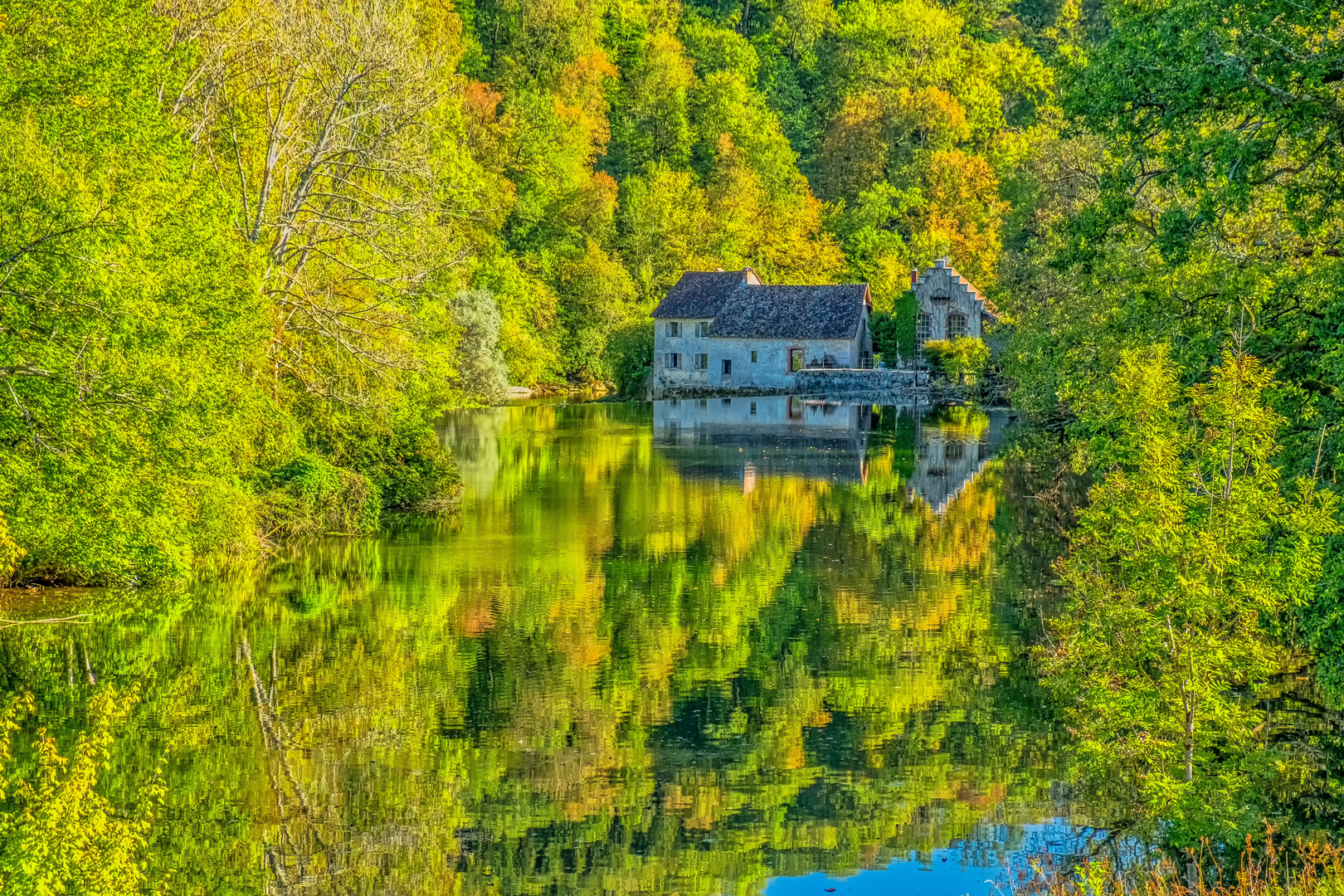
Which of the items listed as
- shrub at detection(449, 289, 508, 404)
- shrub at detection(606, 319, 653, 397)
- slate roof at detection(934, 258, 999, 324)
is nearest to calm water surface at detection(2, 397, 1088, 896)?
shrub at detection(449, 289, 508, 404)

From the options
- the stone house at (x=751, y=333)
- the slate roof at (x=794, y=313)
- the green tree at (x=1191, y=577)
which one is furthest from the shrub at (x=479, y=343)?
the green tree at (x=1191, y=577)

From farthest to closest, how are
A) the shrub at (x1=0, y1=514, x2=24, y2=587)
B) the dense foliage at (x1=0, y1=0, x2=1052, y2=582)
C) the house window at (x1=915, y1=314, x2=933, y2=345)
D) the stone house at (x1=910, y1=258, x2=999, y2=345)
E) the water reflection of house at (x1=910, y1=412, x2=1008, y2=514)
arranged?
the house window at (x1=915, y1=314, x2=933, y2=345)
the stone house at (x1=910, y1=258, x2=999, y2=345)
the water reflection of house at (x1=910, y1=412, x2=1008, y2=514)
the dense foliage at (x1=0, y1=0, x2=1052, y2=582)
the shrub at (x1=0, y1=514, x2=24, y2=587)

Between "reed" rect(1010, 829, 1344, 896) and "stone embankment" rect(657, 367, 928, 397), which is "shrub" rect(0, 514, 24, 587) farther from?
"stone embankment" rect(657, 367, 928, 397)

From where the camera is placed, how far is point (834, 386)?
6438cm

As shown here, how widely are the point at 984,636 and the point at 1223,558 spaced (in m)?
8.35

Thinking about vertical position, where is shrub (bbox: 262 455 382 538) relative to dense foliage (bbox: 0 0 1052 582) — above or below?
below

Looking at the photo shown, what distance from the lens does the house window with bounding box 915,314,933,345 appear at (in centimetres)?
6488

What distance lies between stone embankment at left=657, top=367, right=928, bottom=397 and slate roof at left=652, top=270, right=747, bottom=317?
3.48 meters

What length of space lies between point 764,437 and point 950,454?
277 inches

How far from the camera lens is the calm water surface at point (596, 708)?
12.0 meters

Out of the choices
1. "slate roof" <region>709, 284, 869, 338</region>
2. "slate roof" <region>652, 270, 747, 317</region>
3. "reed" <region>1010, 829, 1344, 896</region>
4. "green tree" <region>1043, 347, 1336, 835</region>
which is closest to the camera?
"reed" <region>1010, 829, 1344, 896</region>

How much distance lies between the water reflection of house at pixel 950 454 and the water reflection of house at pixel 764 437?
5.33 ft

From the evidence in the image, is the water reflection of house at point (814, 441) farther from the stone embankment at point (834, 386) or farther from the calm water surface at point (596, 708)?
the calm water surface at point (596, 708)

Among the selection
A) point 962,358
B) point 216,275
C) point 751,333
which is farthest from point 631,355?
point 216,275
